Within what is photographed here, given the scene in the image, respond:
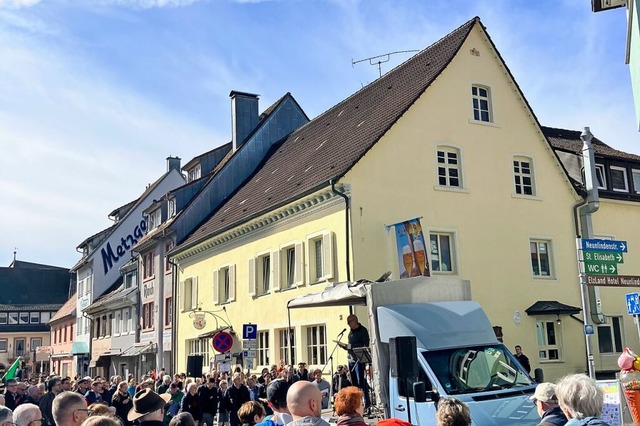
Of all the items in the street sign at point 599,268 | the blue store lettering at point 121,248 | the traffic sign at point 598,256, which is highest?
the blue store lettering at point 121,248

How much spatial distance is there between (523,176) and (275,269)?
370 inches

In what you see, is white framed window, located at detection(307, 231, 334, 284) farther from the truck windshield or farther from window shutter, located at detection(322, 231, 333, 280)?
the truck windshield

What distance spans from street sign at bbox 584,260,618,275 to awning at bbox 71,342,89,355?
4446 centimetres

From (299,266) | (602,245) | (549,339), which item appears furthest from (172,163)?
(602,245)

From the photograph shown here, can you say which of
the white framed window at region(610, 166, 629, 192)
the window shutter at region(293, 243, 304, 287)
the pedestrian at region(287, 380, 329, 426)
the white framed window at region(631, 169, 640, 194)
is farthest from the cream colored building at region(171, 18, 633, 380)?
the pedestrian at region(287, 380, 329, 426)

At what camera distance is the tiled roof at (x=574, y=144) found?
29219 millimetres

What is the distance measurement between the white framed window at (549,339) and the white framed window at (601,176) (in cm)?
653

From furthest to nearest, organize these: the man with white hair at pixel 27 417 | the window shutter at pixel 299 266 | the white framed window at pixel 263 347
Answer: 1. the white framed window at pixel 263 347
2. the window shutter at pixel 299 266
3. the man with white hair at pixel 27 417

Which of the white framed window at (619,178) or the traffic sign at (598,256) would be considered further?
the white framed window at (619,178)

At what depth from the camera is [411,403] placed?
1123cm

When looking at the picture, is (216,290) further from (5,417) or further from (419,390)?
(5,417)

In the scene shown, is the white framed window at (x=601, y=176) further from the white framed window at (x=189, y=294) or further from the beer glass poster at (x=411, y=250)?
the white framed window at (x=189, y=294)

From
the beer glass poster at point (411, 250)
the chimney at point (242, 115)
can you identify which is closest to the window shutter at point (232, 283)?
the beer glass poster at point (411, 250)

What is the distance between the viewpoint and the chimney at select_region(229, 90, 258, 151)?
37.4 meters
